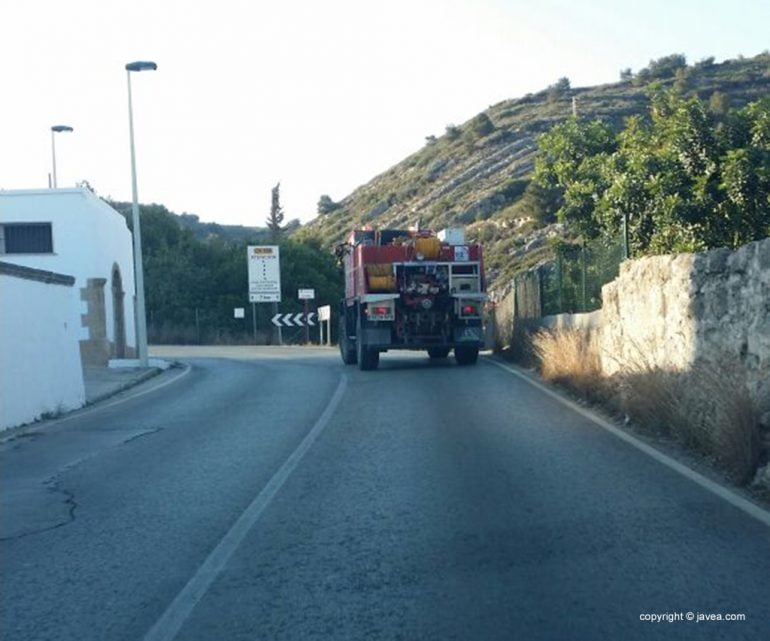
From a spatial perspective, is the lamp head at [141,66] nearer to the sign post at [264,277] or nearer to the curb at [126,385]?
the curb at [126,385]

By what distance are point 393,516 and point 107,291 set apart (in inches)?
1074

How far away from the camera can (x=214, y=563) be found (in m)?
7.66

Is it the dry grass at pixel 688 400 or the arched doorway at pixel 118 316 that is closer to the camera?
the dry grass at pixel 688 400

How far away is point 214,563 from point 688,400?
21.6ft

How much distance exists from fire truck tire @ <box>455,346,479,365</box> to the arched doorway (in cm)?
1416

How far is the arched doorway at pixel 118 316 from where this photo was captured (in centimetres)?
3612

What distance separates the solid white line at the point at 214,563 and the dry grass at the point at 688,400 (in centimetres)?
425

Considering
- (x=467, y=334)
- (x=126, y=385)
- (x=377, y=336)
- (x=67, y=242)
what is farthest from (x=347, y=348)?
(x=67, y=242)

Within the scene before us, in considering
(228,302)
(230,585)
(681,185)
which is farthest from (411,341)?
(228,302)

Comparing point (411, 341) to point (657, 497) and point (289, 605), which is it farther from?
point (289, 605)

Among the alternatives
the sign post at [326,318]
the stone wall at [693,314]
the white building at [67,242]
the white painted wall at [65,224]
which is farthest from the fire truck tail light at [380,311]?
the sign post at [326,318]

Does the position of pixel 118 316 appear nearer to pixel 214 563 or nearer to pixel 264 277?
pixel 264 277

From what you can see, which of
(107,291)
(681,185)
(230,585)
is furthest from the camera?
(107,291)

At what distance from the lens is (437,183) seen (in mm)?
85562
